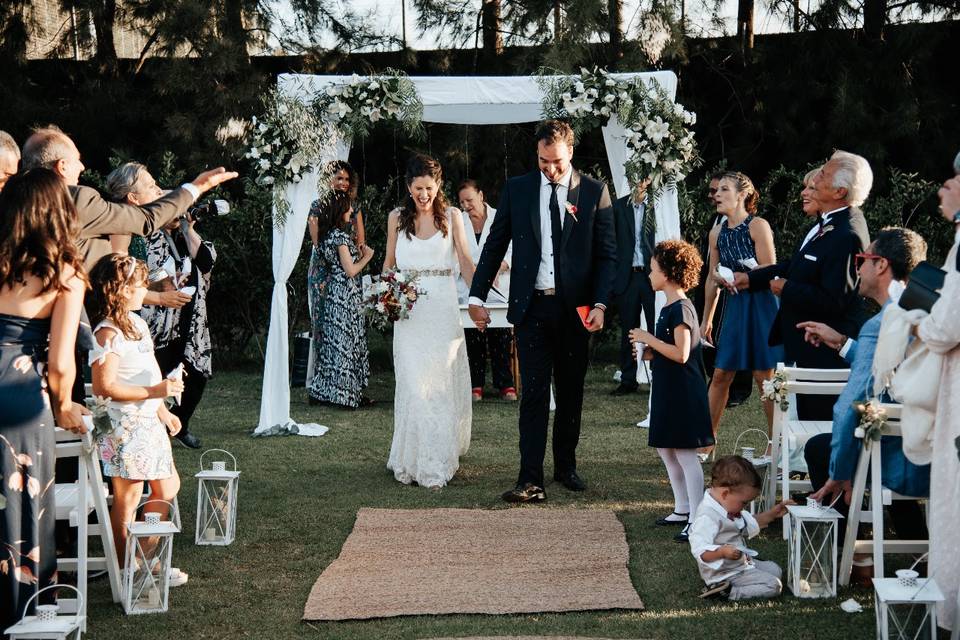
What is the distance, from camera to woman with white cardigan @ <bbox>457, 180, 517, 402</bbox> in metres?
10.0

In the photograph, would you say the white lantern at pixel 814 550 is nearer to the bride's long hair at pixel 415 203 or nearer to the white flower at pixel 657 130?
the bride's long hair at pixel 415 203

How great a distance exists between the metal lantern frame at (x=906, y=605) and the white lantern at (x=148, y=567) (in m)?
2.75

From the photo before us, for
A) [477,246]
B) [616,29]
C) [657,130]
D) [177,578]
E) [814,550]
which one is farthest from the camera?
[616,29]

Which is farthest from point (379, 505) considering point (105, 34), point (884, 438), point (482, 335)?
point (105, 34)

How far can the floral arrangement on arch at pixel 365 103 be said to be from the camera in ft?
26.6

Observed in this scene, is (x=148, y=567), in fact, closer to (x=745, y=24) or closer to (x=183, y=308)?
(x=183, y=308)

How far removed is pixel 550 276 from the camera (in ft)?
20.3

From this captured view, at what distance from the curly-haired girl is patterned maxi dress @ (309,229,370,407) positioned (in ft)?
14.3

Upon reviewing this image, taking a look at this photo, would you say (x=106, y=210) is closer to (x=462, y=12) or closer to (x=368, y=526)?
(x=368, y=526)

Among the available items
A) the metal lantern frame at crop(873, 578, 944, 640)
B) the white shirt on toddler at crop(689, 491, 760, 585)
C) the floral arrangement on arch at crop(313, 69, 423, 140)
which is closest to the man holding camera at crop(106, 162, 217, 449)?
the floral arrangement on arch at crop(313, 69, 423, 140)

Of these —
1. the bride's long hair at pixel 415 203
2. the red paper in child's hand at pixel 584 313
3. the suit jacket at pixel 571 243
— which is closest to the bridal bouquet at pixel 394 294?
the bride's long hair at pixel 415 203

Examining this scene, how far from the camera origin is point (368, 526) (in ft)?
18.7

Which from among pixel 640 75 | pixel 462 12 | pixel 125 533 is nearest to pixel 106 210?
pixel 125 533

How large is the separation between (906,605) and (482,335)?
269 inches
